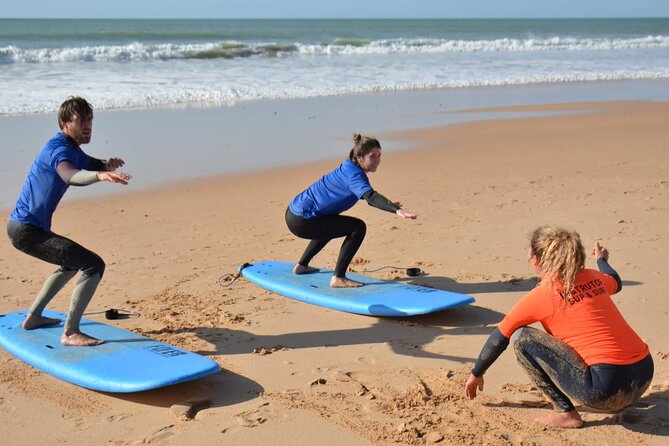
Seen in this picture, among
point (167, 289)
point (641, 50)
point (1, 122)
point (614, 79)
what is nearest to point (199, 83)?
point (1, 122)

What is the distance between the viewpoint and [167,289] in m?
7.01

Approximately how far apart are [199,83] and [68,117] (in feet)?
54.5

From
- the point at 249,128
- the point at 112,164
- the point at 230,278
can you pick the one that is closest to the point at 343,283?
the point at 230,278

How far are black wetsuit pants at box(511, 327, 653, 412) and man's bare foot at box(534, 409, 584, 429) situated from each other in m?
0.16

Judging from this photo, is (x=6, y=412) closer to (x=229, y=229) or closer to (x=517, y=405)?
(x=517, y=405)

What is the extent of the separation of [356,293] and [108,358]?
215 centimetres

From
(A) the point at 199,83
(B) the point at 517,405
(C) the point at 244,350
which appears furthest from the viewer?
(A) the point at 199,83

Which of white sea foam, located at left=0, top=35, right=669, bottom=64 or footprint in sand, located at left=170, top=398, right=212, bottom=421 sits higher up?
white sea foam, located at left=0, top=35, right=669, bottom=64

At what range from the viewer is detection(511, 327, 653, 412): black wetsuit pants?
3.98 meters

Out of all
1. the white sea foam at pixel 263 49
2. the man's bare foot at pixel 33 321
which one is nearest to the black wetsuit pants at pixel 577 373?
the man's bare foot at pixel 33 321

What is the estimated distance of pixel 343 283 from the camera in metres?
6.80

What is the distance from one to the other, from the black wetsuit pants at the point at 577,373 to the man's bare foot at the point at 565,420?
16 centimetres

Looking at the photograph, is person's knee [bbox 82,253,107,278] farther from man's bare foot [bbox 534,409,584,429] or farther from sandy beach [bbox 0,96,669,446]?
man's bare foot [bbox 534,409,584,429]

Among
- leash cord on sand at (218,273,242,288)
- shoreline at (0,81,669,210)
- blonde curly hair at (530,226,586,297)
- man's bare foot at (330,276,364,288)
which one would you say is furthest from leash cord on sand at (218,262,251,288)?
blonde curly hair at (530,226,586,297)
